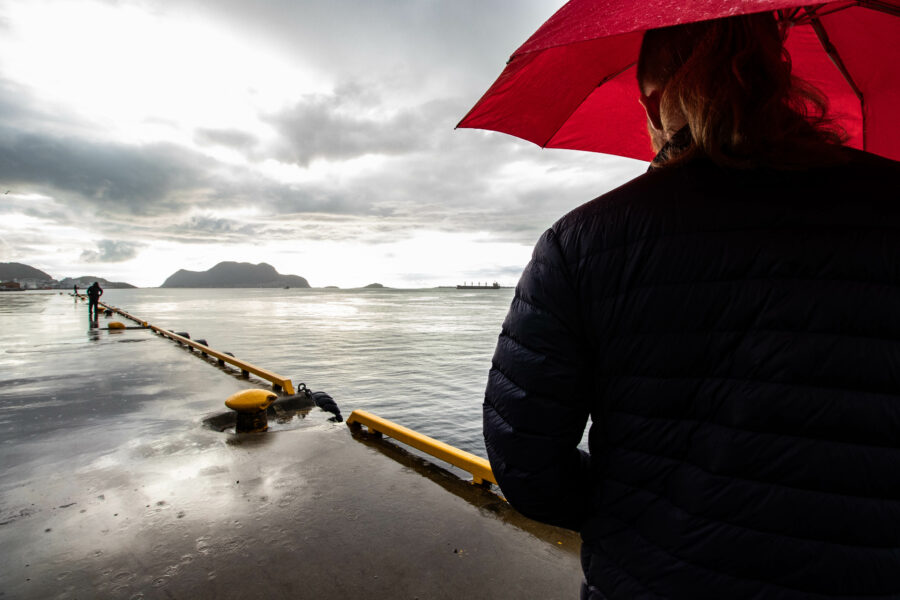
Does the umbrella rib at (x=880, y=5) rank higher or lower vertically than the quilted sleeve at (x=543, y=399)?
higher

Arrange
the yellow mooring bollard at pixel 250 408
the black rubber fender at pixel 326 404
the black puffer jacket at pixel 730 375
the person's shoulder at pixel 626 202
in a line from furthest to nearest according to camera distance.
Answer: the black rubber fender at pixel 326 404 < the yellow mooring bollard at pixel 250 408 < the person's shoulder at pixel 626 202 < the black puffer jacket at pixel 730 375

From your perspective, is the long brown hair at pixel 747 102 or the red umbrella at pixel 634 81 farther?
the red umbrella at pixel 634 81

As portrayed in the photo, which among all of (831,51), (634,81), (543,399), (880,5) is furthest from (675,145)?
(831,51)

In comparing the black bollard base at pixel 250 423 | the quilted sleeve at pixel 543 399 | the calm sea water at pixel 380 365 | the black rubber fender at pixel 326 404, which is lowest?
the calm sea water at pixel 380 365

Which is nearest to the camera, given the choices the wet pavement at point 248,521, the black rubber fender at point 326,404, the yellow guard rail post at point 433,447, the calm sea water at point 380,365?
the wet pavement at point 248,521

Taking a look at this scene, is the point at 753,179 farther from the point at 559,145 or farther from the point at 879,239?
the point at 559,145

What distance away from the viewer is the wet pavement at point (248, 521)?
9.11 ft

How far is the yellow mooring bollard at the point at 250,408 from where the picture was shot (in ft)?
18.2

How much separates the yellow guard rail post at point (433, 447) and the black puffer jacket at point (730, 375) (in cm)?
242

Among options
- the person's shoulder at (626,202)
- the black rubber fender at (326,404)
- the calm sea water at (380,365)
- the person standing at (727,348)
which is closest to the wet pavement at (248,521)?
the black rubber fender at (326,404)

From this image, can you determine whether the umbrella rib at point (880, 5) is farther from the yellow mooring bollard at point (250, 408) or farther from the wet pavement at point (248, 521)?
the yellow mooring bollard at point (250, 408)

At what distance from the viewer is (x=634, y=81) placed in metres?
2.10

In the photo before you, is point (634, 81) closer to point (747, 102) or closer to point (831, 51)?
point (831, 51)

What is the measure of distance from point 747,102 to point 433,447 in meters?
4.17
